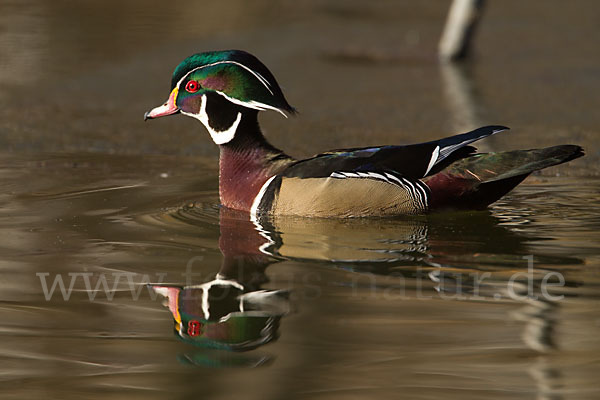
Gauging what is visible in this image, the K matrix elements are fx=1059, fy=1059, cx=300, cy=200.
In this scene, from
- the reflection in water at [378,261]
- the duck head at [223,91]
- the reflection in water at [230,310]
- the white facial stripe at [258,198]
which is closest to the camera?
the reflection in water at [230,310]

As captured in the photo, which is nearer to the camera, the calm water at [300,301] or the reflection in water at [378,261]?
the calm water at [300,301]

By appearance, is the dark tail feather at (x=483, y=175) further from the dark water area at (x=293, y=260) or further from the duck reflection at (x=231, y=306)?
the duck reflection at (x=231, y=306)

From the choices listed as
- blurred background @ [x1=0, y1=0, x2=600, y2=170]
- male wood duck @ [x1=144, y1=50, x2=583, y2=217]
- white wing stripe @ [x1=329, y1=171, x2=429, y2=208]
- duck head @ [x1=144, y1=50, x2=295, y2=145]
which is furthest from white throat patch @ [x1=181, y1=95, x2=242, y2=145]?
blurred background @ [x1=0, y1=0, x2=600, y2=170]

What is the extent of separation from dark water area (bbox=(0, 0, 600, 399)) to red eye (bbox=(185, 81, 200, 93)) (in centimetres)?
81

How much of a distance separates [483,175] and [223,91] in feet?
6.09

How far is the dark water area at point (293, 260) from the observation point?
14.0 feet

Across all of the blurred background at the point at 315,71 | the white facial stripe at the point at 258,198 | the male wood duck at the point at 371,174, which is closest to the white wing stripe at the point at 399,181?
the male wood duck at the point at 371,174

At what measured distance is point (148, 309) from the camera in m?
5.07

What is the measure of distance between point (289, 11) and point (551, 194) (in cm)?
999

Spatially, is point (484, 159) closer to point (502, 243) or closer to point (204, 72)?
point (502, 243)

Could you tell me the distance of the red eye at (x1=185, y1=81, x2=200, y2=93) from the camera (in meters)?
7.29

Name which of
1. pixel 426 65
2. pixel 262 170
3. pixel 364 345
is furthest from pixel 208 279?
pixel 426 65

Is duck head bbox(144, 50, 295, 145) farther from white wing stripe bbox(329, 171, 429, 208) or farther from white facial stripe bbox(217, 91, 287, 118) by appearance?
white wing stripe bbox(329, 171, 429, 208)

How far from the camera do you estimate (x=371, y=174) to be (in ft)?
22.2
